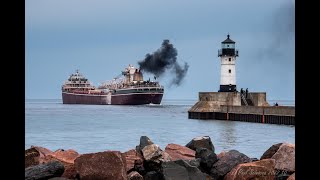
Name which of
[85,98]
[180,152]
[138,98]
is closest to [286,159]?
[180,152]

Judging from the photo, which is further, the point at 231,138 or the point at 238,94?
the point at 238,94

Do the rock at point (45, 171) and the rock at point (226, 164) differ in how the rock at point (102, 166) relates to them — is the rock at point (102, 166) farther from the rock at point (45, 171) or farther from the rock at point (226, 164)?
the rock at point (226, 164)

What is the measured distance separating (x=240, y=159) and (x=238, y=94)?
2132 inches

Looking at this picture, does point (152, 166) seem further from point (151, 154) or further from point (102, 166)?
point (102, 166)

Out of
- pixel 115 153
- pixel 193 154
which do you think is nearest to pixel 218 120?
pixel 193 154

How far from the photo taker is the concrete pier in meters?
62.7

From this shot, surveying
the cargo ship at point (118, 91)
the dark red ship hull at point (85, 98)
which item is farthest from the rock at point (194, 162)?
the dark red ship hull at point (85, 98)

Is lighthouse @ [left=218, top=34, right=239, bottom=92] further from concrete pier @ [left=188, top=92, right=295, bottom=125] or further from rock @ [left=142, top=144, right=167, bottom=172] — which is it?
rock @ [left=142, top=144, right=167, bottom=172]

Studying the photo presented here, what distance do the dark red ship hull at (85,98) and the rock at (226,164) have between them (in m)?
129

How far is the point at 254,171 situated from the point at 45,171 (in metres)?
4.63

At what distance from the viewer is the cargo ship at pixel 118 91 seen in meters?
127

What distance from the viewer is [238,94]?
66562mm
